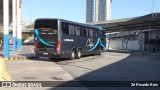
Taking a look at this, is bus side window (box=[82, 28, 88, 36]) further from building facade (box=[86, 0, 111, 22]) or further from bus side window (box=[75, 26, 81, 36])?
building facade (box=[86, 0, 111, 22])

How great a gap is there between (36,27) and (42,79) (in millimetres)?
11222

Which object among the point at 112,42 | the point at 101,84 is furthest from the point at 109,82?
the point at 112,42

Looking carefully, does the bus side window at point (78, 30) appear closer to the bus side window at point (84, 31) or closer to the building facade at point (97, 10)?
the bus side window at point (84, 31)

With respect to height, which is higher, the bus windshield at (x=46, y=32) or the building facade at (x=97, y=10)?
the building facade at (x=97, y=10)

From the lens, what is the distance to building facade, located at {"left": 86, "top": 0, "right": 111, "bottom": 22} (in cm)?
9472

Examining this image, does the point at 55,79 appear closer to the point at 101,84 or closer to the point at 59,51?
the point at 101,84

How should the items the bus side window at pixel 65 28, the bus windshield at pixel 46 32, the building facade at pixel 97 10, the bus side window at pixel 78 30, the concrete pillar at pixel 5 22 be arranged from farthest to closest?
the building facade at pixel 97 10 < the bus side window at pixel 78 30 < the concrete pillar at pixel 5 22 < the bus side window at pixel 65 28 < the bus windshield at pixel 46 32

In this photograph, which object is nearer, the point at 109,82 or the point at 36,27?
the point at 109,82

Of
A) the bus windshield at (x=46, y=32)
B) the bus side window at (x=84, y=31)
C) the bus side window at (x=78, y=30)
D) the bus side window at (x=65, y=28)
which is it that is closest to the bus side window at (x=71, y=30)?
the bus side window at (x=65, y=28)

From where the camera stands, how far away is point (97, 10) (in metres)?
101

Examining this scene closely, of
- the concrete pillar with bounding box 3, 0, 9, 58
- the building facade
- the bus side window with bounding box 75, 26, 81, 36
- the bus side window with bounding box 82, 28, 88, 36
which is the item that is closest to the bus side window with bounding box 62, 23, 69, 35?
the bus side window with bounding box 75, 26, 81, 36

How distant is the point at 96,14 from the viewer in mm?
102188

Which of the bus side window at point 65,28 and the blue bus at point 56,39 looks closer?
the blue bus at point 56,39

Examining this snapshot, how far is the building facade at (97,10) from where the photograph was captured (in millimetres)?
94719
